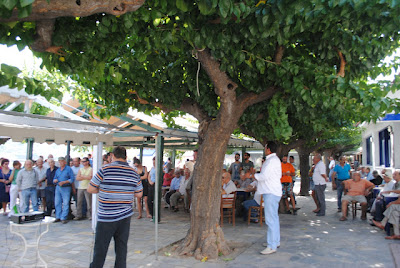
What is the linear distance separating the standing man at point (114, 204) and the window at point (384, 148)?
12.3 m

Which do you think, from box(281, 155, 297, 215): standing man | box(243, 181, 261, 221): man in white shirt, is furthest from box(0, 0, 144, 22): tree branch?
box(281, 155, 297, 215): standing man

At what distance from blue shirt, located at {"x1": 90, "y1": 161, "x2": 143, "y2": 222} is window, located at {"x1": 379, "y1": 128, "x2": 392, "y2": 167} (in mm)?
Result: 12248

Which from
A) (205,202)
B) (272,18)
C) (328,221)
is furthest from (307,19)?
(328,221)

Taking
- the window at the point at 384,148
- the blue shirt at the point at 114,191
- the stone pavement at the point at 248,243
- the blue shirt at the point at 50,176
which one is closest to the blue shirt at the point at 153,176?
Answer: the stone pavement at the point at 248,243

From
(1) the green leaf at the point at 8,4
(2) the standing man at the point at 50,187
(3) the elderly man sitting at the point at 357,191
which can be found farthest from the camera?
(2) the standing man at the point at 50,187

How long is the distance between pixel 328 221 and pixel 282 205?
1.73m

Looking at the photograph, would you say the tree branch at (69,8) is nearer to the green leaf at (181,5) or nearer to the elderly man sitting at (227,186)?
the green leaf at (181,5)

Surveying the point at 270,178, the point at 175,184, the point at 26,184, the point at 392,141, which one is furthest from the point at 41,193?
the point at 392,141

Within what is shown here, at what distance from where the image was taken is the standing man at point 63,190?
30.0ft

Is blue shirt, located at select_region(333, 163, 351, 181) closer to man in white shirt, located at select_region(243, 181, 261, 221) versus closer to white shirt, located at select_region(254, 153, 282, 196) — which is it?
man in white shirt, located at select_region(243, 181, 261, 221)

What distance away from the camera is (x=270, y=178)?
6.23 m

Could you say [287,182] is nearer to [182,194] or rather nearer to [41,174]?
[182,194]

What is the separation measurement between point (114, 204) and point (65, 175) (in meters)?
5.40

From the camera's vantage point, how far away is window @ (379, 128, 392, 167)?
1391 centimetres
